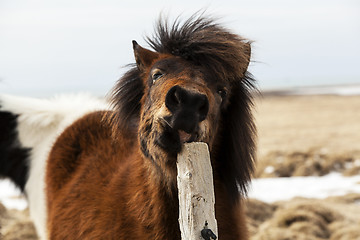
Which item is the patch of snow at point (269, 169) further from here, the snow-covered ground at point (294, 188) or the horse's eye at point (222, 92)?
the horse's eye at point (222, 92)

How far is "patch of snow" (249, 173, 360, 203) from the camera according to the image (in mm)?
8047

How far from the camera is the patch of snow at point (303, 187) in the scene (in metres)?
8.05

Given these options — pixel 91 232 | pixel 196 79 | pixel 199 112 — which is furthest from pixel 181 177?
pixel 91 232

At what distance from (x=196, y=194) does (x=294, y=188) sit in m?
6.74

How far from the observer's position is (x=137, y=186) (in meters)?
3.12

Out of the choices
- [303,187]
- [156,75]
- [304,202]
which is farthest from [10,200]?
[156,75]

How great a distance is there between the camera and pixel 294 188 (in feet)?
27.7

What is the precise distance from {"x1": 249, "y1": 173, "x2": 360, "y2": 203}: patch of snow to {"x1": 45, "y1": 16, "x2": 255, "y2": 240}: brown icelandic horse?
182 inches

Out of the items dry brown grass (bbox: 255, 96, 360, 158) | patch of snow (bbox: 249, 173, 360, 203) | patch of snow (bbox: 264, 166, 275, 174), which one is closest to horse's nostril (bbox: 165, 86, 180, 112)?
patch of snow (bbox: 249, 173, 360, 203)

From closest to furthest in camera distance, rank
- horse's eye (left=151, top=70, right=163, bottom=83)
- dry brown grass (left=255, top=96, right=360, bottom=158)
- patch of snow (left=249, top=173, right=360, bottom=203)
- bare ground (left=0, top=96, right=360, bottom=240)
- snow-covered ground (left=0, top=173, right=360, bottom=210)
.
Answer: horse's eye (left=151, top=70, right=163, bottom=83) → bare ground (left=0, top=96, right=360, bottom=240) → snow-covered ground (left=0, top=173, right=360, bottom=210) → patch of snow (left=249, top=173, right=360, bottom=203) → dry brown grass (left=255, top=96, right=360, bottom=158)

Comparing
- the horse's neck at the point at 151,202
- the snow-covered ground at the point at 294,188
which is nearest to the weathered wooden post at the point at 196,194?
the horse's neck at the point at 151,202

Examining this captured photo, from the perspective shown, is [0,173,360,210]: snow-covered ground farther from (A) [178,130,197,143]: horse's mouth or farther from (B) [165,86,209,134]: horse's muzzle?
(B) [165,86,209,134]: horse's muzzle

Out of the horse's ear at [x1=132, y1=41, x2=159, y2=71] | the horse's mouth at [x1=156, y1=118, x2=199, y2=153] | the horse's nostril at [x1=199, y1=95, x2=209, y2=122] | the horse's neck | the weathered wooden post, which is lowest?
the horse's neck

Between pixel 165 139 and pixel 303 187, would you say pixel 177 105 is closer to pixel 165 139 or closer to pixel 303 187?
pixel 165 139
